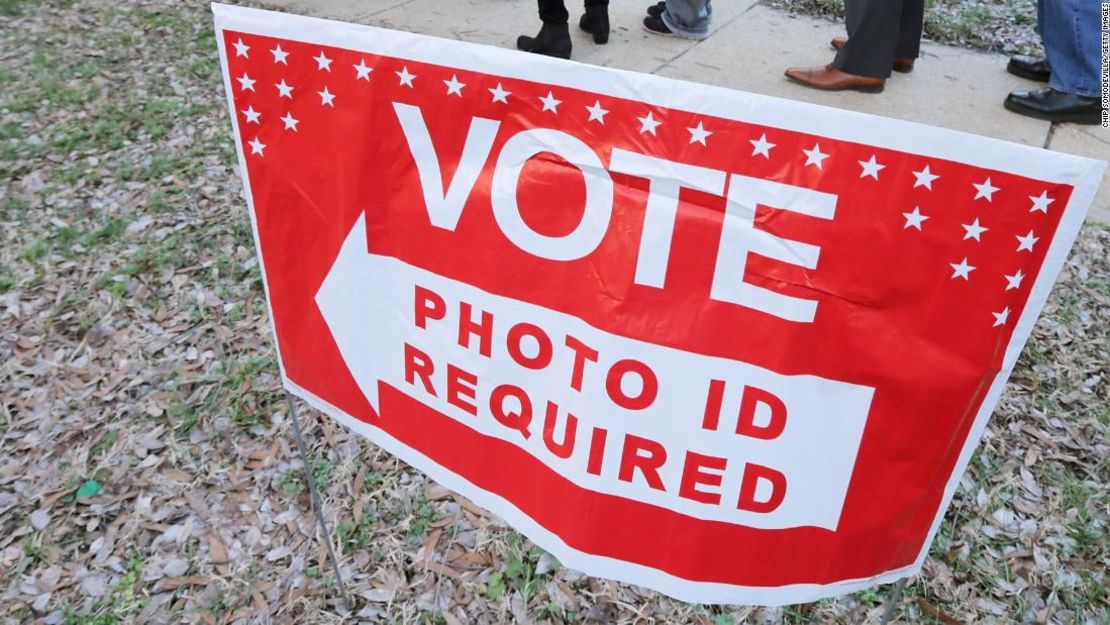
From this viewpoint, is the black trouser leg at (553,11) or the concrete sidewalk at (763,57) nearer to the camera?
the concrete sidewalk at (763,57)

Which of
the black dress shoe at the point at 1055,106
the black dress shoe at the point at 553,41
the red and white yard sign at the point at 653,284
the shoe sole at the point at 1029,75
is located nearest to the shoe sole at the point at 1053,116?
the black dress shoe at the point at 1055,106

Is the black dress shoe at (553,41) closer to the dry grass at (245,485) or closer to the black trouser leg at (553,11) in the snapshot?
the black trouser leg at (553,11)

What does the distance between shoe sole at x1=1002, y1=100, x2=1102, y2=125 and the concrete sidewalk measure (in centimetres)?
4

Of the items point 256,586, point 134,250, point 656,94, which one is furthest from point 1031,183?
point 134,250

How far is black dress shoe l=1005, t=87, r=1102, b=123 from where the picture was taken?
177 inches

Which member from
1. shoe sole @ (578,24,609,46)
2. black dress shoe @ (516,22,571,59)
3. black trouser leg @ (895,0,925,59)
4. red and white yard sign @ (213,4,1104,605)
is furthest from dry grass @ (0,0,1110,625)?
shoe sole @ (578,24,609,46)

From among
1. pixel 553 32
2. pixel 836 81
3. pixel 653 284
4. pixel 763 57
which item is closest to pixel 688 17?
pixel 763 57

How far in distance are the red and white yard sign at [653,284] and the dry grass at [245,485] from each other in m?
0.86

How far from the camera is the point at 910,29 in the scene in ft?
16.2

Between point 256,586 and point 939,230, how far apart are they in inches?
88.8

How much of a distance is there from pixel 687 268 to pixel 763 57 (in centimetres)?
457

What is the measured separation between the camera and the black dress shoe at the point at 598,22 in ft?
18.1

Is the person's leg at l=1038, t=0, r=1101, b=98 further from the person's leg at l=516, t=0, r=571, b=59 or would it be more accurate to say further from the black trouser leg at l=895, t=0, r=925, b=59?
the person's leg at l=516, t=0, r=571, b=59

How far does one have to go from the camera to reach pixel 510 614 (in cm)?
244
